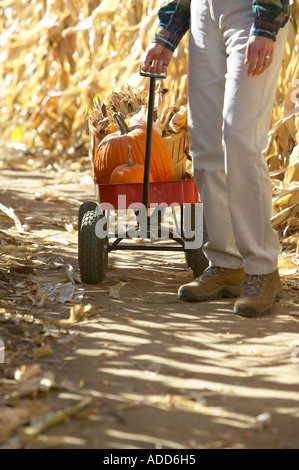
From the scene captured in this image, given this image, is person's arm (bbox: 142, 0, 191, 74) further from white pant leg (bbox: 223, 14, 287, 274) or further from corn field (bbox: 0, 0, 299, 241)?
corn field (bbox: 0, 0, 299, 241)

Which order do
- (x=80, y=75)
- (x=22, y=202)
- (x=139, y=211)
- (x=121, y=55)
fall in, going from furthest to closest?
(x=80, y=75)
(x=121, y=55)
(x=22, y=202)
(x=139, y=211)

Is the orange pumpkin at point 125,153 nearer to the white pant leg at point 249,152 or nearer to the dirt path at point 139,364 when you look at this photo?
the dirt path at point 139,364

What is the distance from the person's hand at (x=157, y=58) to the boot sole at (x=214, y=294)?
100cm

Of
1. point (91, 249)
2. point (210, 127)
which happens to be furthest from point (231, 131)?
point (91, 249)

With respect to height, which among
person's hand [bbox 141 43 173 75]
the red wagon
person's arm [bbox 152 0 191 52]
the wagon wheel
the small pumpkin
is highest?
person's arm [bbox 152 0 191 52]

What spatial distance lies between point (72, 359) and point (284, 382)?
731mm

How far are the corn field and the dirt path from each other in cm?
268

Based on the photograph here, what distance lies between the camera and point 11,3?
816cm

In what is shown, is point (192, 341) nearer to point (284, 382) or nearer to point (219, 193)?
point (284, 382)

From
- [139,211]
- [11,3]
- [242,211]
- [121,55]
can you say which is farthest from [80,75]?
[242,211]

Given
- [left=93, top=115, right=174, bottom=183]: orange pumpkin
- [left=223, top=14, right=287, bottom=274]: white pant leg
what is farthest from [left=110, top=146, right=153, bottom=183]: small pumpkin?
[left=223, top=14, right=287, bottom=274]: white pant leg

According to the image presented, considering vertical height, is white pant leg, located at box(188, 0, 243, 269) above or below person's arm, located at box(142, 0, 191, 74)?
below

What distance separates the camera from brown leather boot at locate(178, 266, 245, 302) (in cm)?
305

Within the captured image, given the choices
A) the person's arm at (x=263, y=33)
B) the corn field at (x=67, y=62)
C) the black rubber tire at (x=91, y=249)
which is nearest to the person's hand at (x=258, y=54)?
the person's arm at (x=263, y=33)
